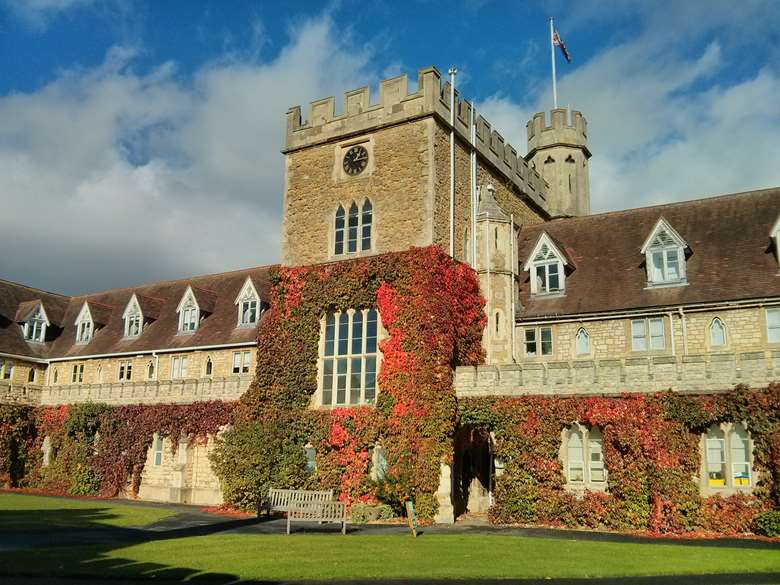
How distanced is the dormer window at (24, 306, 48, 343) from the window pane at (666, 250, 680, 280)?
115 ft

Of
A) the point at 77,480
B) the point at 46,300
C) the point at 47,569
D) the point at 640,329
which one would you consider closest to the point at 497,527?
the point at 640,329

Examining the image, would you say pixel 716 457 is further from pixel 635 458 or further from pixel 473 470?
pixel 473 470

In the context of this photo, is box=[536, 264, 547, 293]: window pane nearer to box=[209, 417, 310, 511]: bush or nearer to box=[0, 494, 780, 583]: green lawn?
box=[209, 417, 310, 511]: bush

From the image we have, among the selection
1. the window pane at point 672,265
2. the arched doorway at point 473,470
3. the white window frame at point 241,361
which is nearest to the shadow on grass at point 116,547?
the arched doorway at point 473,470

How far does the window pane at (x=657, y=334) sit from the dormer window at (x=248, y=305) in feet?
60.9

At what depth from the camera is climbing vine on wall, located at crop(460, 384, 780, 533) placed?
2075 cm

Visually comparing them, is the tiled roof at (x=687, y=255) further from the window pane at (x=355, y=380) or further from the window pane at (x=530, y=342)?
the window pane at (x=355, y=380)

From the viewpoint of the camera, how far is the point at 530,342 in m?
28.5

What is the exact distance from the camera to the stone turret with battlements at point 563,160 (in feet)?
132

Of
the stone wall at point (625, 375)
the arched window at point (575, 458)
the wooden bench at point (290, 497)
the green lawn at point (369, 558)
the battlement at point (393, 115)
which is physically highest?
the battlement at point (393, 115)

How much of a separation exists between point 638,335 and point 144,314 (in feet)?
86.9

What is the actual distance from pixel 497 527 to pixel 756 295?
11.7 meters

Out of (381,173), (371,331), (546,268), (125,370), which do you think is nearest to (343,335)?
(371,331)

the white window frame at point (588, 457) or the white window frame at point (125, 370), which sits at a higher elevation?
the white window frame at point (125, 370)
